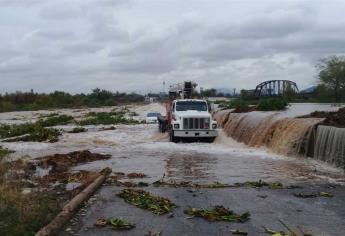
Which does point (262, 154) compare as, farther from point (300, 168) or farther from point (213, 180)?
point (213, 180)

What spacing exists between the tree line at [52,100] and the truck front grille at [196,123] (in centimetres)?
10070

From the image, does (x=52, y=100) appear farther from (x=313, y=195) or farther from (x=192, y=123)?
(x=313, y=195)

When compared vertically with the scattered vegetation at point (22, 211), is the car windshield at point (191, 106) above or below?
above

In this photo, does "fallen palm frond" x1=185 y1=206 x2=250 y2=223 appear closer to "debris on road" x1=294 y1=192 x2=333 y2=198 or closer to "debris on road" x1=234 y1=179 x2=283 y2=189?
"debris on road" x1=294 y1=192 x2=333 y2=198

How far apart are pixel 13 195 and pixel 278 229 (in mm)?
4715

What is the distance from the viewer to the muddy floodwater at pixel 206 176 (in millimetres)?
9492

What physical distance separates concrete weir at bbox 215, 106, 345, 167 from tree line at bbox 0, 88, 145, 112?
335ft

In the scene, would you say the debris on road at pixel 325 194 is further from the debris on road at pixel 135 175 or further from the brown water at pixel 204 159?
the debris on road at pixel 135 175

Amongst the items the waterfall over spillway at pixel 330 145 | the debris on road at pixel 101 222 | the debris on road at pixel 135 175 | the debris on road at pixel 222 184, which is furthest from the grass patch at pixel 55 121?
the debris on road at pixel 101 222

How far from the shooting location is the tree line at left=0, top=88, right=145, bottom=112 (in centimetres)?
13375

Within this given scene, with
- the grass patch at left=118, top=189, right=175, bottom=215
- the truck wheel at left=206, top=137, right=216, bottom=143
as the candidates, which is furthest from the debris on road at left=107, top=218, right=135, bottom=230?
the truck wheel at left=206, top=137, right=216, bottom=143

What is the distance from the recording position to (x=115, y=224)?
937 centimetres

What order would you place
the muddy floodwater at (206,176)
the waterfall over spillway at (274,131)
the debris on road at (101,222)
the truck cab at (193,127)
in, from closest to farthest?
1. the debris on road at (101,222)
2. the muddy floodwater at (206,176)
3. the waterfall over spillway at (274,131)
4. the truck cab at (193,127)

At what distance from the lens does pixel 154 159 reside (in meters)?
23.0
